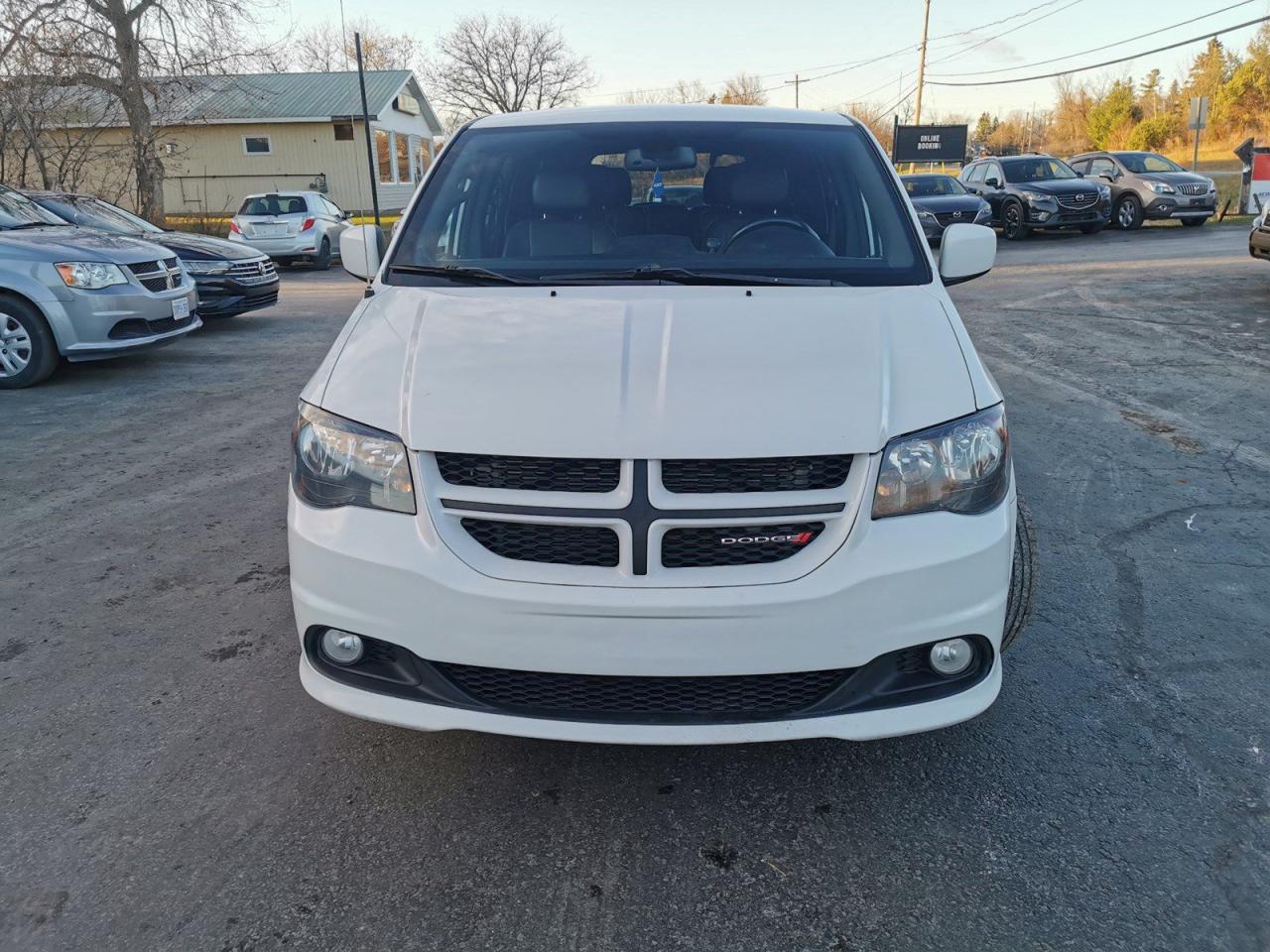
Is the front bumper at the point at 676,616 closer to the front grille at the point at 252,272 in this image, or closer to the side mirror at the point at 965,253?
the side mirror at the point at 965,253

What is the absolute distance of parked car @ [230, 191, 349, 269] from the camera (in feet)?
61.9

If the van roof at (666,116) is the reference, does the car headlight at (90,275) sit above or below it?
below

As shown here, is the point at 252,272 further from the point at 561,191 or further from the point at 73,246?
the point at 561,191

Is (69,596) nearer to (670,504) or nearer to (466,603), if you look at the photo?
(466,603)

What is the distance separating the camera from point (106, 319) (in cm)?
802

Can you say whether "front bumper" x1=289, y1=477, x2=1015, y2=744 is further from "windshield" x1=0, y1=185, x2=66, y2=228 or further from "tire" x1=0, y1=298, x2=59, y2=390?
"windshield" x1=0, y1=185, x2=66, y2=228

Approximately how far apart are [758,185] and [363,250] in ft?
Result: 5.10

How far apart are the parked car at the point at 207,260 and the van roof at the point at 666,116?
7804mm

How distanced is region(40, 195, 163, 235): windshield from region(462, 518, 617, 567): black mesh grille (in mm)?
9423

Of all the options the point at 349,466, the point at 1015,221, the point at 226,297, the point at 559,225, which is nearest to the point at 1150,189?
the point at 1015,221

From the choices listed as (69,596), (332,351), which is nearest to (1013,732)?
(332,351)

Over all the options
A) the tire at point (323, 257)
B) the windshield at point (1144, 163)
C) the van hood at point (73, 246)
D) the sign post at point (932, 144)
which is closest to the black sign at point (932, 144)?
the sign post at point (932, 144)

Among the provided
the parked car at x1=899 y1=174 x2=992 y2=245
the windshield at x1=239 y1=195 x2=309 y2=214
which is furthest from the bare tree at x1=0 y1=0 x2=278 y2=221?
the parked car at x1=899 y1=174 x2=992 y2=245

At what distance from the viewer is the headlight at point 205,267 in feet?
35.1
